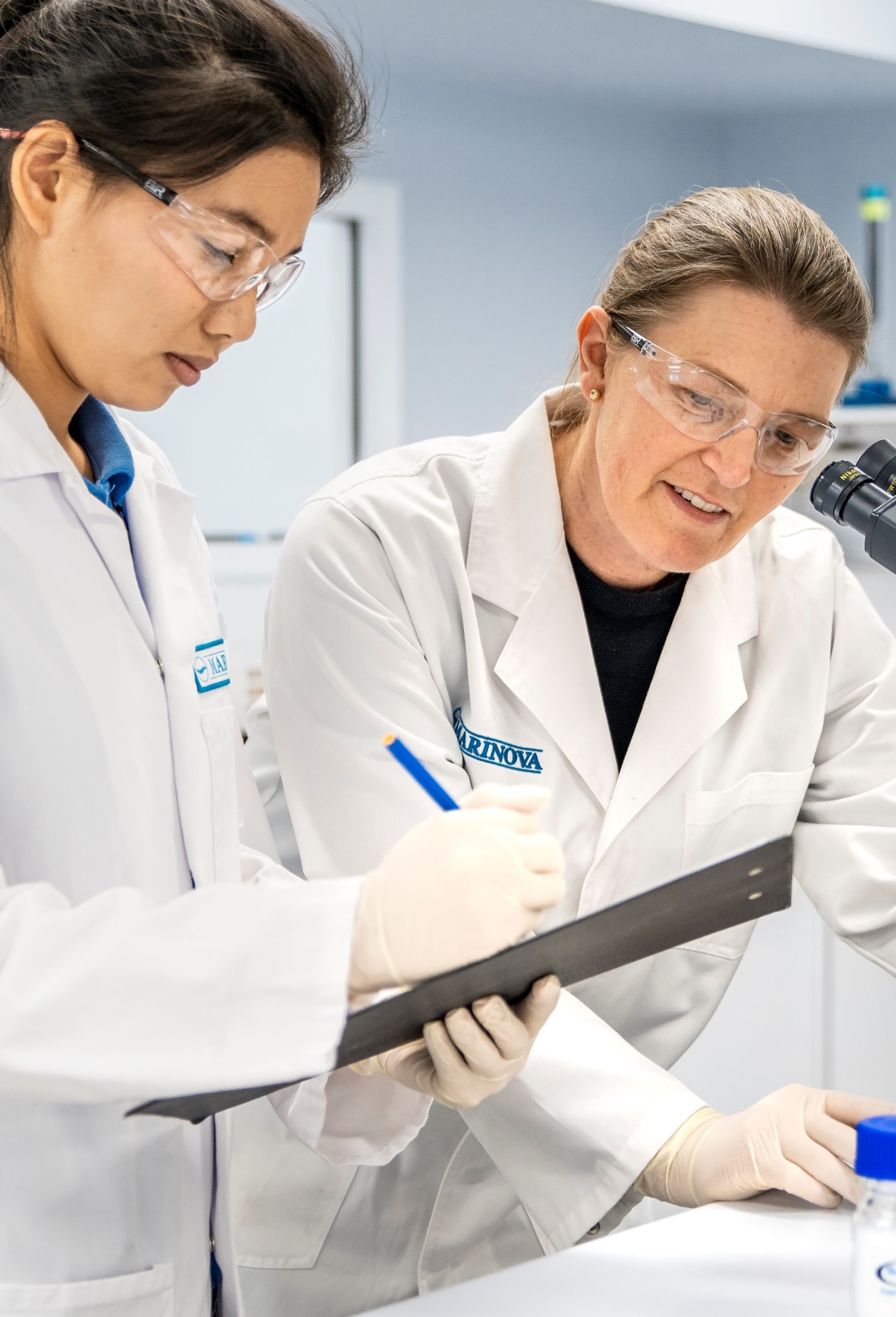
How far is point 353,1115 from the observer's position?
1162mm

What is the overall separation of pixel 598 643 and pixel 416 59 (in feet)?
10.3

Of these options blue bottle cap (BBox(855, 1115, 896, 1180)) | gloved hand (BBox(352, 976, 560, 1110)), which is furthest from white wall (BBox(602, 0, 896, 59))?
blue bottle cap (BBox(855, 1115, 896, 1180))

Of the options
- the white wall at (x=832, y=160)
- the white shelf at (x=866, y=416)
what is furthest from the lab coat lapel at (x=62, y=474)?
the white wall at (x=832, y=160)

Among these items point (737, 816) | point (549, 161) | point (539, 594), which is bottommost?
point (549, 161)

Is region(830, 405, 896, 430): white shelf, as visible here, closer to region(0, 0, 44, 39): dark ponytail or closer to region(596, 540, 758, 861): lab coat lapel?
region(596, 540, 758, 861): lab coat lapel

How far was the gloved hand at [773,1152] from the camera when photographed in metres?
1.08

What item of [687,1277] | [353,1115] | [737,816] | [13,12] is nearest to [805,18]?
[737,816]

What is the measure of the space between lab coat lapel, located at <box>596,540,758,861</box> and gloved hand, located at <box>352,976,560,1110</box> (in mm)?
431

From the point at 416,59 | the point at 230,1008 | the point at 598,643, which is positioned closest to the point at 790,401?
the point at 598,643

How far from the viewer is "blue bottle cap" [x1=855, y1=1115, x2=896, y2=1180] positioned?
84 cm

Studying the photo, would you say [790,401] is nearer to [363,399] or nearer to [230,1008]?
[230,1008]

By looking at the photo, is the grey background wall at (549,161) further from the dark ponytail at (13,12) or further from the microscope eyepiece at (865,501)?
the dark ponytail at (13,12)

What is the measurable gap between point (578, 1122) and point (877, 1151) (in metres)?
0.43

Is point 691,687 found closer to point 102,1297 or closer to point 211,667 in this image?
point 211,667
